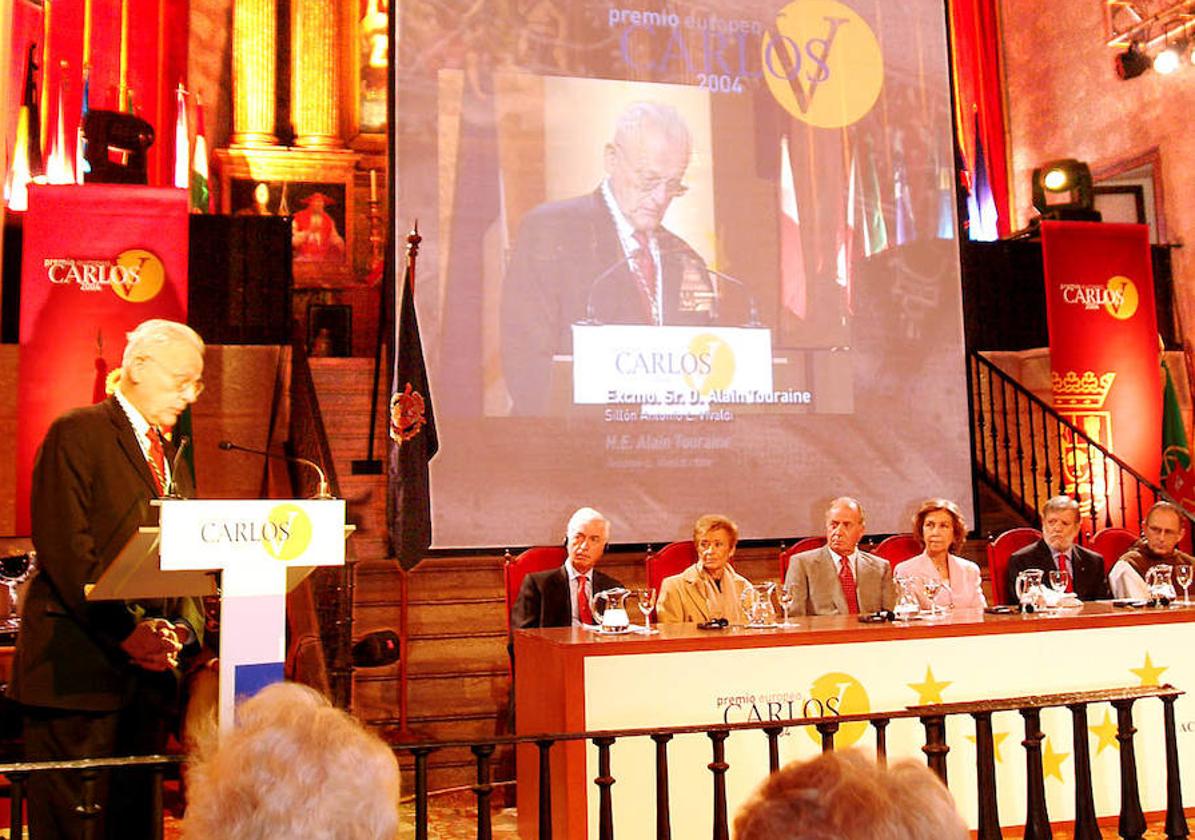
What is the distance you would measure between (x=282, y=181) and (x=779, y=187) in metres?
5.40

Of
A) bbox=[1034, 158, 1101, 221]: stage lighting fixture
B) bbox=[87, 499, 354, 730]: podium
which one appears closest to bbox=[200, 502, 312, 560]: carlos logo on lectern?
bbox=[87, 499, 354, 730]: podium

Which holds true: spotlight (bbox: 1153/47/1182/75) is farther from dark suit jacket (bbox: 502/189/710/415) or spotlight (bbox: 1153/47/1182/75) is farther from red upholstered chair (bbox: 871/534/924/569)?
red upholstered chair (bbox: 871/534/924/569)

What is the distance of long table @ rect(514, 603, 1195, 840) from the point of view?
12.4 ft

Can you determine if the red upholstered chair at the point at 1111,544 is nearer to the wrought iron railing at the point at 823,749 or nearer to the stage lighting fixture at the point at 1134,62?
the wrought iron railing at the point at 823,749

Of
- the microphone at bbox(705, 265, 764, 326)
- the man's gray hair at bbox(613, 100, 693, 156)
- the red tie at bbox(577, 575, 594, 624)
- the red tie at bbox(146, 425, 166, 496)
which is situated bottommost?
the red tie at bbox(577, 575, 594, 624)

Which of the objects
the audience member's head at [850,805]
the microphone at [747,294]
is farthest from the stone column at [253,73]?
the audience member's head at [850,805]

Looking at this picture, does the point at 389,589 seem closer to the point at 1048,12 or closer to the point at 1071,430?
the point at 1071,430

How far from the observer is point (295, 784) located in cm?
115

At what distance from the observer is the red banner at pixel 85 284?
21.1 ft

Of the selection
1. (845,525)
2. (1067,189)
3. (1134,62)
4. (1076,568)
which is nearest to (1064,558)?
(1076,568)

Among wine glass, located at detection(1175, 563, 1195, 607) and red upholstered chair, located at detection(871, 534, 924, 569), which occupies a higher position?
red upholstered chair, located at detection(871, 534, 924, 569)

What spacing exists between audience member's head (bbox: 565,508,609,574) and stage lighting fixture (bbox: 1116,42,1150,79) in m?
6.92

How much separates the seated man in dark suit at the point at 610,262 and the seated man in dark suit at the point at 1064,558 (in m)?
2.40

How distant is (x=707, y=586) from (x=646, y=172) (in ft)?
10.1
